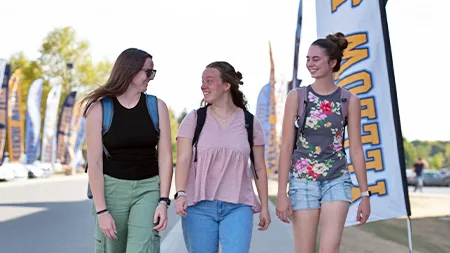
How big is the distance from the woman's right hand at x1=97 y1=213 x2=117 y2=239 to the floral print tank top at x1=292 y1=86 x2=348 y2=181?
1.11 m

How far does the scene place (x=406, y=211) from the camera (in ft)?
24.6

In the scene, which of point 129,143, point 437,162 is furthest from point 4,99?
point 437,162

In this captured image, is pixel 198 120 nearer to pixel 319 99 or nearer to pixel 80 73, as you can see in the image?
pixel 319 99

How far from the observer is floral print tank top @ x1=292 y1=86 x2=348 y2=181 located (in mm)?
4312

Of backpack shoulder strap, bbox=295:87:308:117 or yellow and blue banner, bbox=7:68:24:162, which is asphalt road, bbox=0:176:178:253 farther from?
yellow and blue banner, bbox=7:68:24:162

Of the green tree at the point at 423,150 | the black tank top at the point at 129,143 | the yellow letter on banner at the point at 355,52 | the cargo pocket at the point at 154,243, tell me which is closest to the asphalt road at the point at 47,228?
the yellow letter on banner at the point at 355,52

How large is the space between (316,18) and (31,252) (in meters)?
5.01

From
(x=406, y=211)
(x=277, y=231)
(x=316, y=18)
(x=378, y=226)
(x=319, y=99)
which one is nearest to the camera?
(x=319, y=99)

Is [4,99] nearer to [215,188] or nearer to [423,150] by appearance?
[215,188]

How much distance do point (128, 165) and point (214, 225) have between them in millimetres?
703

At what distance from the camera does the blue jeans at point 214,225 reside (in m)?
4.36

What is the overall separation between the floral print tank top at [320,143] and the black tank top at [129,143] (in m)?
0.89

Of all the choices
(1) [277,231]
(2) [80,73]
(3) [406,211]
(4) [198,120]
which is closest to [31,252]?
(1) [277,231]

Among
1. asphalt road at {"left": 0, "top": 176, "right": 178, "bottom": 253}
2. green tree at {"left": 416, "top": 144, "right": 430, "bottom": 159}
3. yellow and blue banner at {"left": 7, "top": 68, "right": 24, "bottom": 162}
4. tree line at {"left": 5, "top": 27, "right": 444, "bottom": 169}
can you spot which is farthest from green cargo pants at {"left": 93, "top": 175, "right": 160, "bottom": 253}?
green tree at {"left": 416, "top": 144, "right": 430, "bottom": 159}
